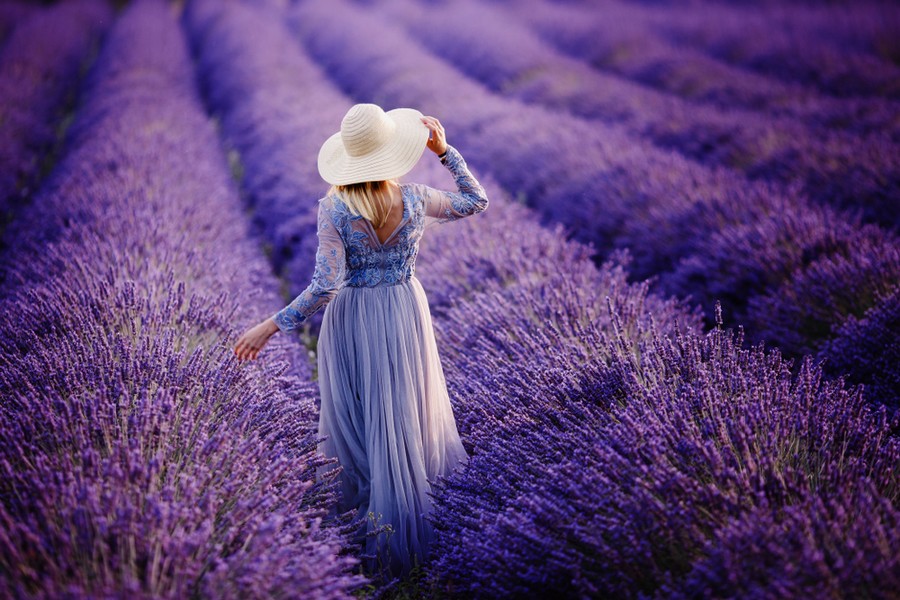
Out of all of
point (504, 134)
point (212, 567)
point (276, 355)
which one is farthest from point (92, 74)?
point (212, 567)

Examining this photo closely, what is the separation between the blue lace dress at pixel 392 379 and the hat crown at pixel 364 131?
0.17 meters

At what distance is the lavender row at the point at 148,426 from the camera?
1323mm

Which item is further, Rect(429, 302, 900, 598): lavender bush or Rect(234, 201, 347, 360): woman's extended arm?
Rect(234, 201, 347, 360): woman's extended arm

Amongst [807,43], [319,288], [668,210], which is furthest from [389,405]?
[807,43]

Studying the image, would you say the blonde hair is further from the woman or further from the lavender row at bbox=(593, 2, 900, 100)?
the lavender row at bbox=(593, 2, 900, 100)

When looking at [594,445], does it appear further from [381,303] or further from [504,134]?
[504,134]

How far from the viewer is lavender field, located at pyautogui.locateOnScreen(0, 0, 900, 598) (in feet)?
4.55

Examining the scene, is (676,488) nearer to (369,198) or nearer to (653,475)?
(653,475)

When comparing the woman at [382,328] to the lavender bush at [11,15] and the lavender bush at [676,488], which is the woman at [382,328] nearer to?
the lavender bush at [676,488]

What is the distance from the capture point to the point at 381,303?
81.2 inches

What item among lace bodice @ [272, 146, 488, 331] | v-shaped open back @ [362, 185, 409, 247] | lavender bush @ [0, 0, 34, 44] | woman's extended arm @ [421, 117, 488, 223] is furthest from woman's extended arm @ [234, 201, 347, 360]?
lavender bush @ [0, 0, 34, 44]

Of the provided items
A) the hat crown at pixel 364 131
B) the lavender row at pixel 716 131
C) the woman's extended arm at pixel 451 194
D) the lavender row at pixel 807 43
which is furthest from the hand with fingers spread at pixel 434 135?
the lavender row at pixel 807 43

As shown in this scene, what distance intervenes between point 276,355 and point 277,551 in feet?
4.02

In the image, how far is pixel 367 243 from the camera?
1.96 m
